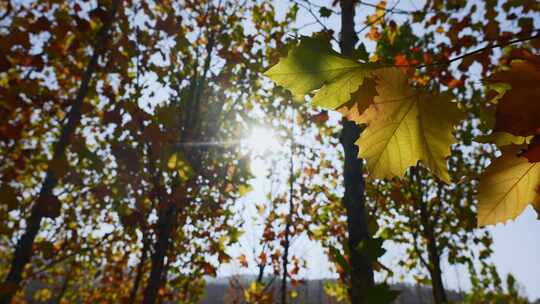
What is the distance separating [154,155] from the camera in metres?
3.81

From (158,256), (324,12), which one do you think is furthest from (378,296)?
(324,12)

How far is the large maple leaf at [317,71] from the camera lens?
94cm

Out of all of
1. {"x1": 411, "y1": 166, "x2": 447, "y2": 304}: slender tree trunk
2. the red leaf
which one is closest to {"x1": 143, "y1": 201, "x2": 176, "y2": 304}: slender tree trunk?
the red leaf

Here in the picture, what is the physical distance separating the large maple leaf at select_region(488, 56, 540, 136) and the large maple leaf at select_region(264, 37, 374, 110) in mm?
365

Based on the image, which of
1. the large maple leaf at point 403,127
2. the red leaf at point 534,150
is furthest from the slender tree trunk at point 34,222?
the red leaf at point 534,150

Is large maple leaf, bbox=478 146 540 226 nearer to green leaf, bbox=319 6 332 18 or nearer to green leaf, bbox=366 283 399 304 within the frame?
green leaf, bbox=366 283 399 304

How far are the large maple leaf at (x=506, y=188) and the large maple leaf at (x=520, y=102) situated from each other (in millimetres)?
301

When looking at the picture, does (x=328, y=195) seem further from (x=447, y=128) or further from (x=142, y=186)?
(x=447, y=128)

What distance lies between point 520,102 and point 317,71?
50cm

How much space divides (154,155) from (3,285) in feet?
6.52

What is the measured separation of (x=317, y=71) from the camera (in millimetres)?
973

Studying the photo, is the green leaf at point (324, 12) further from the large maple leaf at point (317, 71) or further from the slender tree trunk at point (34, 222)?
the slender tree trunk at point (34, 222)

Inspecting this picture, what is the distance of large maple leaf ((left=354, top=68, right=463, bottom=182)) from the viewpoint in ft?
3.29

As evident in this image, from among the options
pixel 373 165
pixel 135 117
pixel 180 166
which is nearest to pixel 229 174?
pixel 180 166
